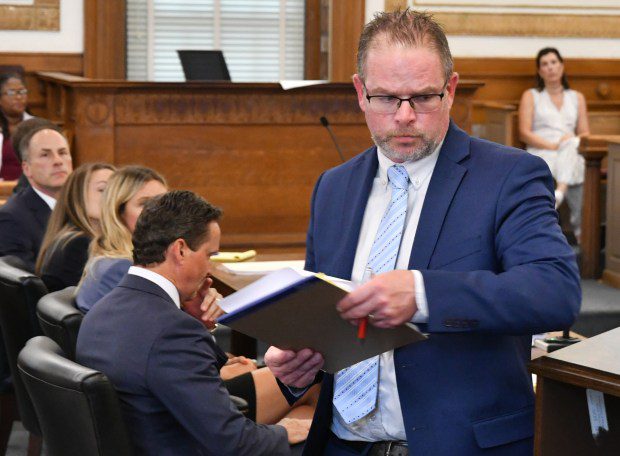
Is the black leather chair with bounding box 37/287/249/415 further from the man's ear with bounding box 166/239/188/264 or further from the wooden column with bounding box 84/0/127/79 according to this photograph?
the wooden column with bounding box 84/0/127/79

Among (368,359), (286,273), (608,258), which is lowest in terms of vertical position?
(608,258)

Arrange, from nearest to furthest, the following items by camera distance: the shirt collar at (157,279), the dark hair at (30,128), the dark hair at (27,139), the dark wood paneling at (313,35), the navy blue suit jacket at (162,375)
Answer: the navy blue suit jacket at (162,375), the shirt collar at (157,279), the dark hair at (27,139), the dark hair at (30,128), the dark wood paneling at (313,35)

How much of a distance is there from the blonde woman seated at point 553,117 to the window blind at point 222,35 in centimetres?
231

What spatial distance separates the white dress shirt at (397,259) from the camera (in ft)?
5.93

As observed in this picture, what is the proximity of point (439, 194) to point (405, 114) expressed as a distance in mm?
154

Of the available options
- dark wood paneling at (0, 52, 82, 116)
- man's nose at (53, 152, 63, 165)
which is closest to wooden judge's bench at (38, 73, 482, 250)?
man's nose at (53, 152, 63, 165)

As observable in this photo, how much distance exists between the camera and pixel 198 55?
24.0 ft

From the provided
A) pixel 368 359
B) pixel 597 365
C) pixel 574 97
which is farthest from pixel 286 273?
pixel 574 97

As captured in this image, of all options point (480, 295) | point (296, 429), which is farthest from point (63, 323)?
point (480, 295)

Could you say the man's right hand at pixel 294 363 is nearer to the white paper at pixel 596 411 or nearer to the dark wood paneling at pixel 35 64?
the white paper at pixel 596 411

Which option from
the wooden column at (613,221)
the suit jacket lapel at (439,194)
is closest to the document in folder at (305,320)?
the suit jacket lapel at (439,194)

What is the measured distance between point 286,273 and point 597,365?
504 millimetres

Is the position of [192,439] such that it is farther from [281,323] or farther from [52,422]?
[281,323]

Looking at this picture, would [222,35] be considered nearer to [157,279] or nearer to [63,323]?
[63,323]
